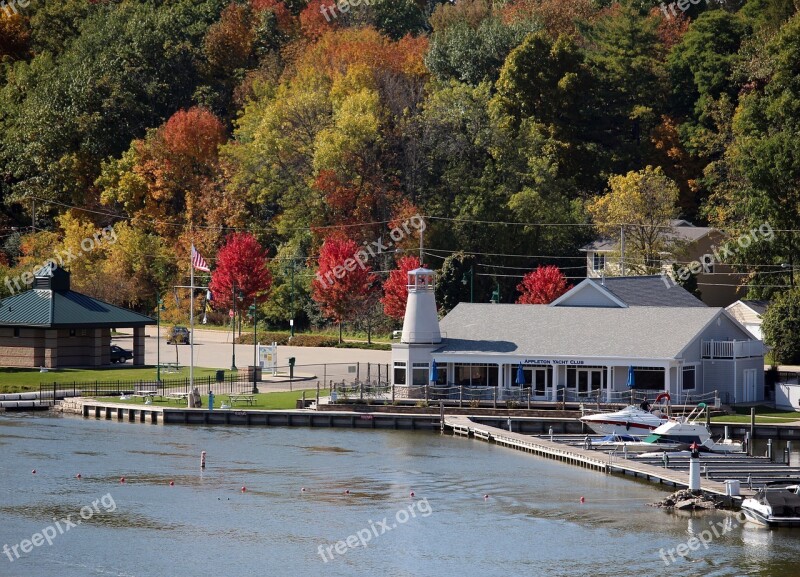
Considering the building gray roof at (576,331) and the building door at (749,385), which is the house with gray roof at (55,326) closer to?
the building gray roof at (576,331)

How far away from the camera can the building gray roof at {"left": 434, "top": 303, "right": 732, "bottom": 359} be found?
83.5m

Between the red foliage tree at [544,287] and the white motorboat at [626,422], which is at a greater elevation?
the red foliage tree at [544,287]

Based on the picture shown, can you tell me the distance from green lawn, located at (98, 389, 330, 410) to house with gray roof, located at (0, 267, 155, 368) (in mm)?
11544

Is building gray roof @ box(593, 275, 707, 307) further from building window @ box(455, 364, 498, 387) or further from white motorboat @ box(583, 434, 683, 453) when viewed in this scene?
white motorboat @ box(583, 434, 683, 453)

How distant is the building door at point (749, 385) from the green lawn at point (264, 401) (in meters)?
22.2

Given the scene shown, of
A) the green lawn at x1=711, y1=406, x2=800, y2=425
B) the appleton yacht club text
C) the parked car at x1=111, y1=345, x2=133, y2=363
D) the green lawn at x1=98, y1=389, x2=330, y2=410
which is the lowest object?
the green lawn at x1=711, y1=406, x2=800, y2=425

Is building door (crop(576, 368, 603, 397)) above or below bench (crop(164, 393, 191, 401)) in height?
above

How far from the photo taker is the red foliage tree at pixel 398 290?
112 meters

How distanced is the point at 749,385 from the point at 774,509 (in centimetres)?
2813

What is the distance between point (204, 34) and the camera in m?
154

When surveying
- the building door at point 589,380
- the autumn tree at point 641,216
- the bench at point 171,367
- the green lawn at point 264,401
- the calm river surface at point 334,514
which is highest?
the autumn tree at point 641,216

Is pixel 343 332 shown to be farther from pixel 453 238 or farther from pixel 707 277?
pixel 707 277

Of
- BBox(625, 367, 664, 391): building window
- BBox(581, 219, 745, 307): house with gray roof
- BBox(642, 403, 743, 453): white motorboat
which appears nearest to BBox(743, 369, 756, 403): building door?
BBox(625, 367, 664, 391): building window

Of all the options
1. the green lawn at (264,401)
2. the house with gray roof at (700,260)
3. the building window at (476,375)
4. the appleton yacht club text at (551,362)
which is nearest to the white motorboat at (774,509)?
the appleton yacht club text at (551,362)
